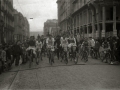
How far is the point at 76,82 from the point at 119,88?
1475 mm

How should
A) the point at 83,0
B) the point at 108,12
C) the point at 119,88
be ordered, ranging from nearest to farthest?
1. the point at 119,88
2. the point at 108,12
3. the point at 83,0

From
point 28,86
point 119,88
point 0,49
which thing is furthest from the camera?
point 0,49

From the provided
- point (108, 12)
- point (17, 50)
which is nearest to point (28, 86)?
point (17, 50)

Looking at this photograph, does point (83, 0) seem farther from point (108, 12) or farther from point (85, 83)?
point (85, 83)

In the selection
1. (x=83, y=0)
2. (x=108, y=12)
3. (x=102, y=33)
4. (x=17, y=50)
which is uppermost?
(x=83, y=0)

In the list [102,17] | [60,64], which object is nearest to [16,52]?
[60,64]

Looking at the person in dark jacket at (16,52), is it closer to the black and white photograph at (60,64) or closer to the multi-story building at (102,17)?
the black and white photograph at (60,64)

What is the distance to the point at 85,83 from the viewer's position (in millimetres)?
6266

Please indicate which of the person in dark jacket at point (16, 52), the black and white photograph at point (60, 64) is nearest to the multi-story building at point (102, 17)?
the black and white photograph at point (60, 64)

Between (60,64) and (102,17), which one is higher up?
(102,17)

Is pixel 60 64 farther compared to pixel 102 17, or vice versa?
pixel 102 17

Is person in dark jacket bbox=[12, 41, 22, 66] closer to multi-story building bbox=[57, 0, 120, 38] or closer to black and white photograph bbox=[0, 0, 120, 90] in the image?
black and white photograph bbox=[0, 0, 120, 90]

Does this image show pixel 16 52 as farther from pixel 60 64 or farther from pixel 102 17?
pixel 102 17

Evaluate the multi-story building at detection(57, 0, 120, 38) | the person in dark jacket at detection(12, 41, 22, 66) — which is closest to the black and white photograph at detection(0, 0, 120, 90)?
the person in dark jacket at detection(12, 41, 22, 66)
